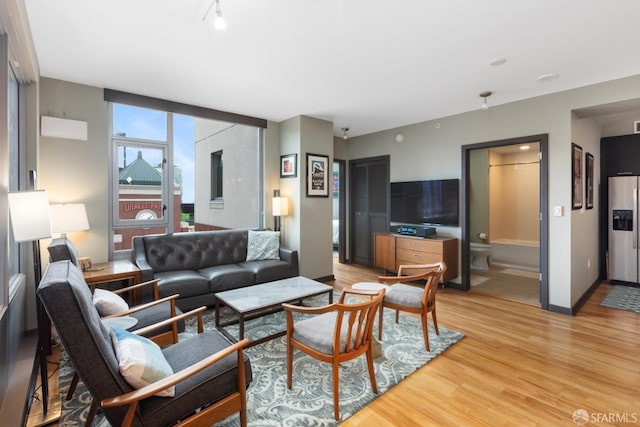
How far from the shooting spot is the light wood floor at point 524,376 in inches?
73.6

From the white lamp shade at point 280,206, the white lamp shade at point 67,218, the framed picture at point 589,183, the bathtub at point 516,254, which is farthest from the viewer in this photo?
the bathtub at point 516,254

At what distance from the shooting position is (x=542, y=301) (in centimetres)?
368

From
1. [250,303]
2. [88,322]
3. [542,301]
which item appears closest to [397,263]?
[542,301]

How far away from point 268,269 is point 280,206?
3.46 feet

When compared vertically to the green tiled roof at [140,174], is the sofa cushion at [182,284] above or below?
below

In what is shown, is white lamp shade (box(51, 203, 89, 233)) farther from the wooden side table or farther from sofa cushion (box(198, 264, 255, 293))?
sofa cushion (box(198, 264, 255, 293))

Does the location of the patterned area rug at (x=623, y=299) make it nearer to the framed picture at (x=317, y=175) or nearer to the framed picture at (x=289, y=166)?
the framed picture at (x=317, y=175)

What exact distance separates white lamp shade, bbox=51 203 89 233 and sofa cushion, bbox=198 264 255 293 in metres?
1.31

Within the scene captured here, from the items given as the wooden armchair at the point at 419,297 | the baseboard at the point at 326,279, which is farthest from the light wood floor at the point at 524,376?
the baseboard at the point at 326,279

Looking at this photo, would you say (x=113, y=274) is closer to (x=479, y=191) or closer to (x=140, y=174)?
(x=140, y=174)

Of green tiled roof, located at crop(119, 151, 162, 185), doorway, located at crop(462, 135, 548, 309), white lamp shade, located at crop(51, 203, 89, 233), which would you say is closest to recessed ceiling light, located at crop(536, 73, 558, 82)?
doorway, located at crop(462, 135, 548, 309)

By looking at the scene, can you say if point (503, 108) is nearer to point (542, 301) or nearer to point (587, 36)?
point (587, 36)

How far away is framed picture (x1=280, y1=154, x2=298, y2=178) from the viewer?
4.59 meters

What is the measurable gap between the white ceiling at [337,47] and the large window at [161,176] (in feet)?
1.28
